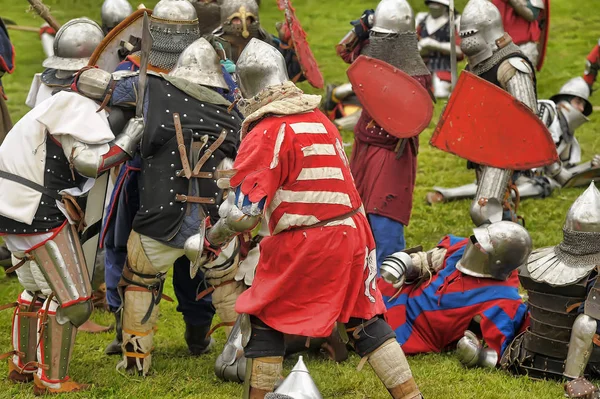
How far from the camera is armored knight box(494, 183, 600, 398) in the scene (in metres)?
4.94

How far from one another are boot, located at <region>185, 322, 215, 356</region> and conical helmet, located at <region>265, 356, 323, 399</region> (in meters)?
2.25

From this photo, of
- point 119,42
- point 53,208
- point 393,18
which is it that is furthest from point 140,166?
point 393,18

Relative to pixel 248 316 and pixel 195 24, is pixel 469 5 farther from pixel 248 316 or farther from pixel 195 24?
pixel 248 316

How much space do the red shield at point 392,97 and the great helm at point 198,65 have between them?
1.43 m

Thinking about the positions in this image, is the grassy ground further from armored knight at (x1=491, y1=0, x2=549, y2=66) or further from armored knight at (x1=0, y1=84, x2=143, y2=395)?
armored knight at (x1=491, y1=0, x2=549, y2=66)

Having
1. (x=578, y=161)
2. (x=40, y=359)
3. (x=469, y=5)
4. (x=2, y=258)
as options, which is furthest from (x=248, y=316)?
(x=578, y=161)

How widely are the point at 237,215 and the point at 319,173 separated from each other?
1.30 feet

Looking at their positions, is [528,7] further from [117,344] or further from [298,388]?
[298,388]

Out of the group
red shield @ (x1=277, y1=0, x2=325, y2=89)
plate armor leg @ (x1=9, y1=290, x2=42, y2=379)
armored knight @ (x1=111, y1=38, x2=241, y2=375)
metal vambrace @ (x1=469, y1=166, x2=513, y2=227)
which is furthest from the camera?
red shield @ (x1=277, y1=0, x2=325, y2=89)

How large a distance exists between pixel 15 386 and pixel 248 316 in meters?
1.61

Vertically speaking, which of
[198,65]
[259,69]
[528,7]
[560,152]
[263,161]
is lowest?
[560,152]

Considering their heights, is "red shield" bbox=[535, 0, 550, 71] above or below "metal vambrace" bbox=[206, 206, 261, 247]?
below

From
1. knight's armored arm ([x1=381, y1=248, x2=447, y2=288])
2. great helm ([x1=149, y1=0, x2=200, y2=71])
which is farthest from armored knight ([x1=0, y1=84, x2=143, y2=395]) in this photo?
knight's armored arm ([x1=381, y1=248, x2=447, y2=288])

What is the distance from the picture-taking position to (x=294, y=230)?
4340mm
